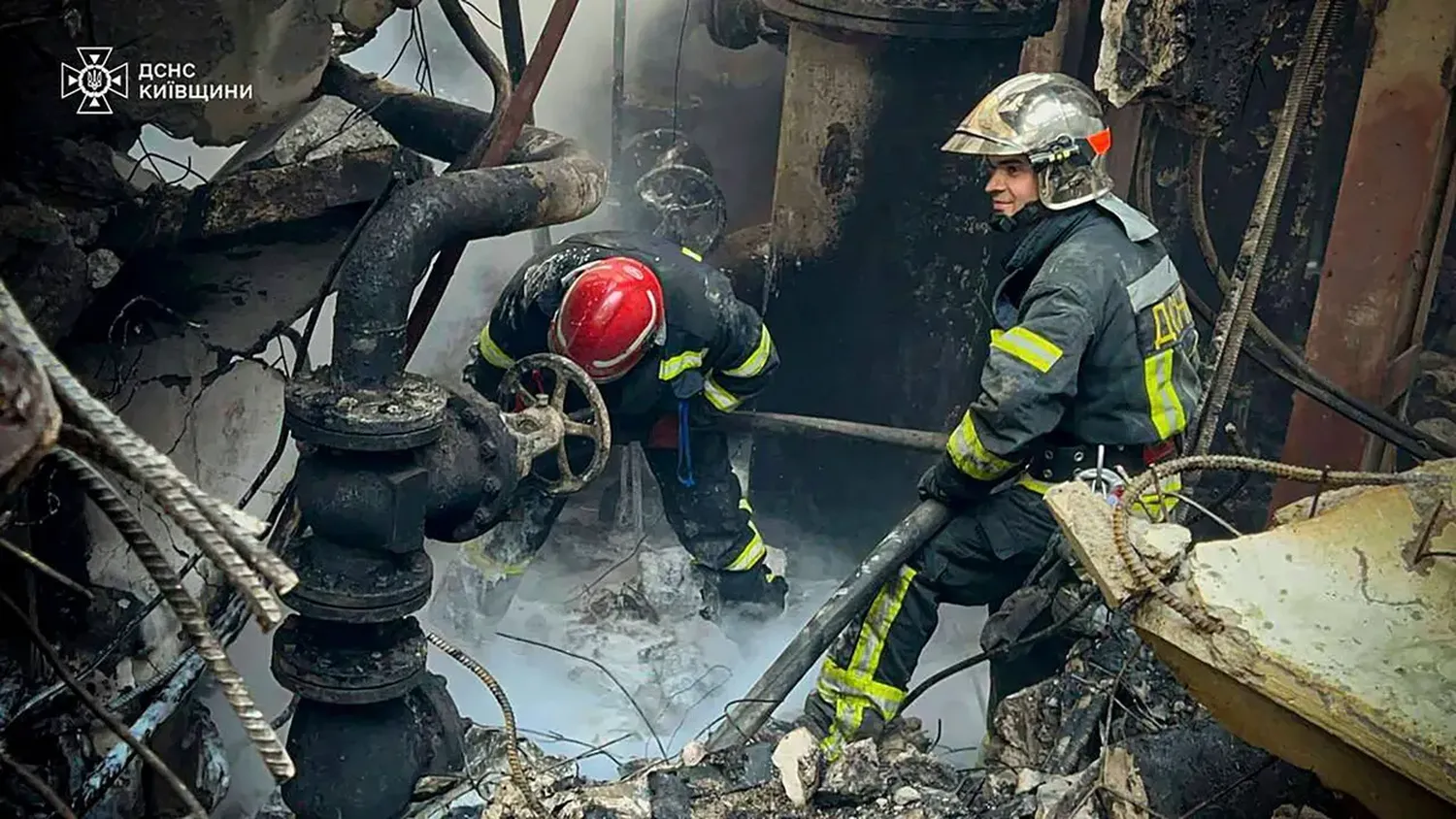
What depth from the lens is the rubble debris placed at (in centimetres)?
202

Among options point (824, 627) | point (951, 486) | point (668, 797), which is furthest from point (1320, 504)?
point (668, 797)

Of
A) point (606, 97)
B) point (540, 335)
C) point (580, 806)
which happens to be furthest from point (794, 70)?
point (580, 806)

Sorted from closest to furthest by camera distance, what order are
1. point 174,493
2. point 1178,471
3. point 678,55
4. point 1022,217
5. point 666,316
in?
point 174,493, point 1178,471, point 1022,217, point 666,316, point 678,55

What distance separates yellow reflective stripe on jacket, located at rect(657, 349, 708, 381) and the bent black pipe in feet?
3.32

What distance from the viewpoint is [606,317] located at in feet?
14.2

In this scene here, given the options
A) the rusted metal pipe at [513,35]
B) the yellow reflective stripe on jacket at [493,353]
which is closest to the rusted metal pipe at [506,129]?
the rusted metal pipe at [513,35]

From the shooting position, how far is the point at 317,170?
11.5ft

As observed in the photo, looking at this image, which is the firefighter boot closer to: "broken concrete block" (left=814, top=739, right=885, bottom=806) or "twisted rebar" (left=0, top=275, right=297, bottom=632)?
"broken concrete block" (left=814, top=739, right=885, bottom=806)

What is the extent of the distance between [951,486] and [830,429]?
58.9 inches

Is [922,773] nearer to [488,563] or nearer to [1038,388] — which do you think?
[1038,388]

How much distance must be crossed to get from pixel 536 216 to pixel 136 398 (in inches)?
50.6

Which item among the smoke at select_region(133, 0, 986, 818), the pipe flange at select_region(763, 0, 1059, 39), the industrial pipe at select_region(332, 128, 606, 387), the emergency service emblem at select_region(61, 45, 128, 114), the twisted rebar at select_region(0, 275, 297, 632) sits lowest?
the smoke at select_region(133, 0, 986, 818)

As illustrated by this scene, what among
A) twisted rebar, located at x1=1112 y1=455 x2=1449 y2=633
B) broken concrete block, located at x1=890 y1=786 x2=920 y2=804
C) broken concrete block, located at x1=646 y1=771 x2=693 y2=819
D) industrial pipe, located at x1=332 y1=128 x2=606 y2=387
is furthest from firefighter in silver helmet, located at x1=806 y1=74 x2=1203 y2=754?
industrial pipe, located at x1=332 y1=128 x2=606 y2=387

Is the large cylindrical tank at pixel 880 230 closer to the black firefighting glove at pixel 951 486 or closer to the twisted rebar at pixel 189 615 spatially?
the black firefighting glove at pixel 951 486
